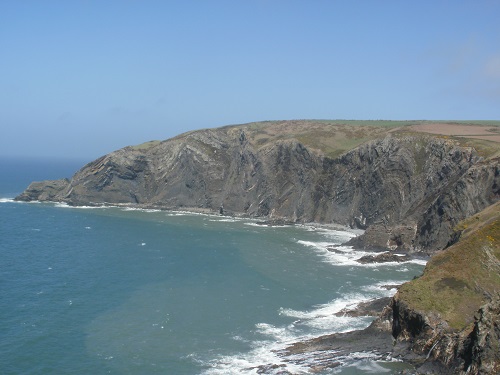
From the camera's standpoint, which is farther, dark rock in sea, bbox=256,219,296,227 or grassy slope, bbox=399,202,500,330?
dark rock in sea, bbox=256,219,296,227

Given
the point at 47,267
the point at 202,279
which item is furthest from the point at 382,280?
the point at 47,267

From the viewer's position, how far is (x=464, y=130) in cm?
11888

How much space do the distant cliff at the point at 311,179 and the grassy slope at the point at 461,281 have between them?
103 feet

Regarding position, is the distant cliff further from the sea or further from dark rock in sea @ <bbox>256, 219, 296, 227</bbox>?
the sea

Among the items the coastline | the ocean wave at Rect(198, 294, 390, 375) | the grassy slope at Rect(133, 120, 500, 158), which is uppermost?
the grassy slope at Rect(133, 120, 500, 158)

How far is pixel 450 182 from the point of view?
93.7 m

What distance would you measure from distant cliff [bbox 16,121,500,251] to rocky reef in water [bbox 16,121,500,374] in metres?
0.26

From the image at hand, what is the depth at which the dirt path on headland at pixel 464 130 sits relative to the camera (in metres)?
109

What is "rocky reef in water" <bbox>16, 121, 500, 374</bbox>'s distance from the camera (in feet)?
142

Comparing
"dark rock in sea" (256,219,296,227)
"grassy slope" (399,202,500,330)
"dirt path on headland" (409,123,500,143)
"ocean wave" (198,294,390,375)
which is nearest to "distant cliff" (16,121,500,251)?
"dark rock in sea" (256,219,296,227)

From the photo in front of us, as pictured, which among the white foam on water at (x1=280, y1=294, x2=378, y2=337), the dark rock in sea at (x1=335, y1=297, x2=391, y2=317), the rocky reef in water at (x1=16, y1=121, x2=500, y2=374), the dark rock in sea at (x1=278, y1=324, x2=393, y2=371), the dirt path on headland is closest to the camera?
the dark rock in sea at (x1=278, y1=324, x2=393, y2=371)

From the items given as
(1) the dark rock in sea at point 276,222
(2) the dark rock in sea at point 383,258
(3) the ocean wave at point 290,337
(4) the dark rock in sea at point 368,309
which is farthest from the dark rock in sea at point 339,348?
(1) the dark rock in sea at point 276,222

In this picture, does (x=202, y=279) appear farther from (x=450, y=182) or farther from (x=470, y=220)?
(x=450, y=182)

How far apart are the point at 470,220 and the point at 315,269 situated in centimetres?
2019
